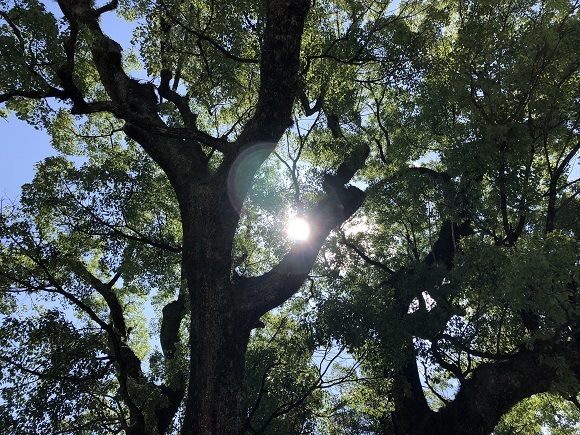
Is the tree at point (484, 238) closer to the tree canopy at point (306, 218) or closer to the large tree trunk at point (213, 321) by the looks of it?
the tree canopy at point (306, 218)

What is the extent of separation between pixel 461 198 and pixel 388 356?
3.37m

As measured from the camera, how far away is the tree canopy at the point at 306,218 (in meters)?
6.04

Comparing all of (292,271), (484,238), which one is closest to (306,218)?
(292,271)

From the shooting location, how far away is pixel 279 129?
619cm

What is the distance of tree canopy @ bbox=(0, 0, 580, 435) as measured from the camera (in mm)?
6043

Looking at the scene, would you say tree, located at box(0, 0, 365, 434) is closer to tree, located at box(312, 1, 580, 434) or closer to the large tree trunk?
the large tree trunk

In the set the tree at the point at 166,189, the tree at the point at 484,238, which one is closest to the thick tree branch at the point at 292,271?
the tree at the point at 166,189

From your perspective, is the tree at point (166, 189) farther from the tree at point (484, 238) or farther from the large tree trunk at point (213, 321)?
the tree at point (484, 238)

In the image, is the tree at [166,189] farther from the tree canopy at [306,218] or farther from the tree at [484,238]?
the tree at [484,238]

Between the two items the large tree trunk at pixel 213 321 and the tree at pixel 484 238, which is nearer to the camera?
the large tree trunk at pixel 213 321

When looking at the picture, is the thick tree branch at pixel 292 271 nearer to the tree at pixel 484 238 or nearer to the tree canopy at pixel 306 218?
the tree canopy at pixel 306 218

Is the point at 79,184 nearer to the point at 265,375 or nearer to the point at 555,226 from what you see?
the point at 265,375

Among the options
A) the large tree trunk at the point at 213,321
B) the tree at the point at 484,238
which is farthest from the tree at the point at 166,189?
the tree at the point at 484,238

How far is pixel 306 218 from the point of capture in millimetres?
7898
